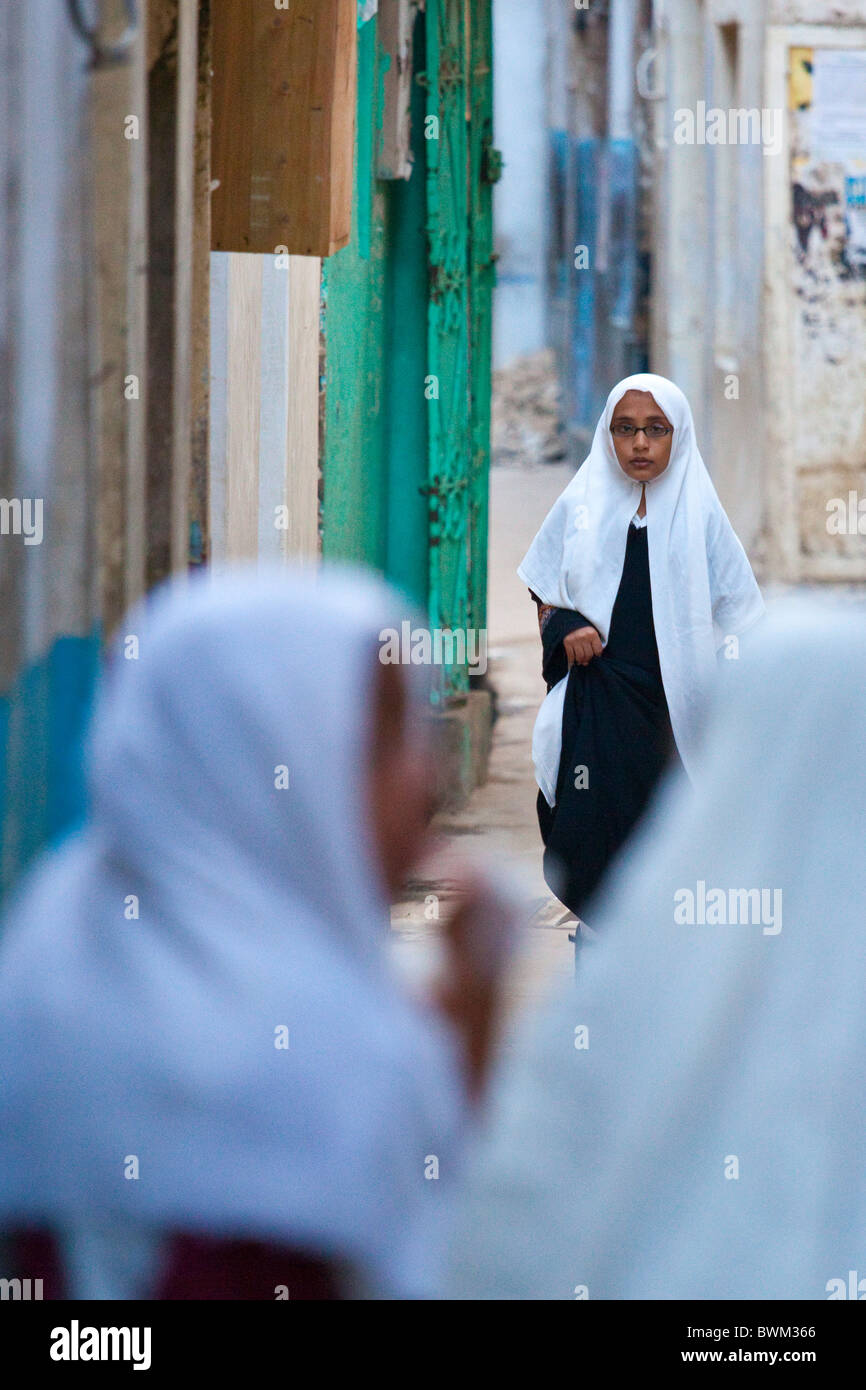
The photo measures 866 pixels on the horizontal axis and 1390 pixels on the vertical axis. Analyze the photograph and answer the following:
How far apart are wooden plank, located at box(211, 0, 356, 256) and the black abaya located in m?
1.07

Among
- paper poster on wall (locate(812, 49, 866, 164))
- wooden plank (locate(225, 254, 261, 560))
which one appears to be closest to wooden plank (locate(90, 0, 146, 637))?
wooden plank (locate(225, 254, 261, 560))

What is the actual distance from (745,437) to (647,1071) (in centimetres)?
978

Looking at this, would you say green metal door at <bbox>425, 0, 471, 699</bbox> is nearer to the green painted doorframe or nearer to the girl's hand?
the green painted doorframe

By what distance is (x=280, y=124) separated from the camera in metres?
3.56

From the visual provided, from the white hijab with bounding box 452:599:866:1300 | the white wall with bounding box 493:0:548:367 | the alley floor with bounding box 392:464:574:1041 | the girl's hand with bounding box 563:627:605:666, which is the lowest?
the alley floor with bounding box 392:464:574:1041

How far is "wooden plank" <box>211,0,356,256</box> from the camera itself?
137 inches

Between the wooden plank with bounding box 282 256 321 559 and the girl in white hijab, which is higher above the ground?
the wooden plank with bounding box 282 256 321 559

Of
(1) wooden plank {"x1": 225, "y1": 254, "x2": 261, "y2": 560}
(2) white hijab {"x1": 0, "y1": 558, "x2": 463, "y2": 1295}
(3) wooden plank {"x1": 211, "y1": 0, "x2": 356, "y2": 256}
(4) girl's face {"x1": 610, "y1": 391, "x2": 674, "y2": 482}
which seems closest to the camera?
(2) white hijab {"x1": 0, "y1": 558, "x2": 463, "y2": 1295}

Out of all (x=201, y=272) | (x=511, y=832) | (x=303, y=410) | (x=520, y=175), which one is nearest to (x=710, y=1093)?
(x=201, y=272)

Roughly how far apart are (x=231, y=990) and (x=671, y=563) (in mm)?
2859

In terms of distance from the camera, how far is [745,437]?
1105 cm

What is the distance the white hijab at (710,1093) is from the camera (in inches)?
60.7

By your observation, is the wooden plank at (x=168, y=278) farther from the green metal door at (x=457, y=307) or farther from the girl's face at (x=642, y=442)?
the green metal door at (x=457, y=307)

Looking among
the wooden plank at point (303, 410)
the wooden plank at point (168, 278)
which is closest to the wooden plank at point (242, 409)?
the wooden plank at point (303, 410)
